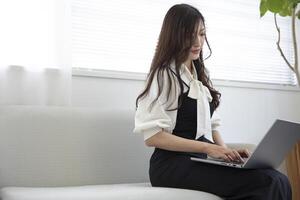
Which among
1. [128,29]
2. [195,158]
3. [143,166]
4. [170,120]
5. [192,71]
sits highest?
[128,29]

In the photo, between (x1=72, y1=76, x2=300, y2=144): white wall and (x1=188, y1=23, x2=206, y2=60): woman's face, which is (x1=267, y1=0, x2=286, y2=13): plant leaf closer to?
(x1=188, y1=23, x2=206, y2=60): woman's face

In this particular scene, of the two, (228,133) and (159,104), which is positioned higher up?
(159,104)

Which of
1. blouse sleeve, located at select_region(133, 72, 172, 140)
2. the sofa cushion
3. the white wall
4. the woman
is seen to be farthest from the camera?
the white wall

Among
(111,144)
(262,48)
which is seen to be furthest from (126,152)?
(262,48)

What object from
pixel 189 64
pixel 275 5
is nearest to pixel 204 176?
pixel 189 64

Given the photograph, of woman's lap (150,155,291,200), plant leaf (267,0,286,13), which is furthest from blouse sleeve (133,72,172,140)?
plant leaf (267,0,286,13)

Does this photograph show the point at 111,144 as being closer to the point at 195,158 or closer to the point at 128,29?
the point at 195,158

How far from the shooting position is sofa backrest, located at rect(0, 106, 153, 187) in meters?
1.68

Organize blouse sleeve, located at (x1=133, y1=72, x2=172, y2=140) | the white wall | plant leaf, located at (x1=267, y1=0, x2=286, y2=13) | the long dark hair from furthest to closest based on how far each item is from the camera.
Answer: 1. the white wall
2. plant leaf, located at (x1=267, y1=0, x2=286, y2=13)
3. the long dark hair
4. blouse sleeve, located at (x1=133, y1=72, x2=172, y2=140)

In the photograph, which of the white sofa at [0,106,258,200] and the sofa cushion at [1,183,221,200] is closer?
the sofa cushion at [1,183,221,200]

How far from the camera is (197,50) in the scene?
172 centimetres

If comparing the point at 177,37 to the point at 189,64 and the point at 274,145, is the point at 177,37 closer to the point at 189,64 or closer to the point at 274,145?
the point at 189,64

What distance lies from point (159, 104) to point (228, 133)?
3.55 ft

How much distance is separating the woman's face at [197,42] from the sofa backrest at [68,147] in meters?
0.42
